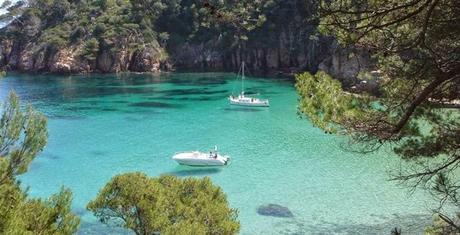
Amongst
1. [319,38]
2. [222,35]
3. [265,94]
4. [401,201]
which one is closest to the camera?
[401,201]

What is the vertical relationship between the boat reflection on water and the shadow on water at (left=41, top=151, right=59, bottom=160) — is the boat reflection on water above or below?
above

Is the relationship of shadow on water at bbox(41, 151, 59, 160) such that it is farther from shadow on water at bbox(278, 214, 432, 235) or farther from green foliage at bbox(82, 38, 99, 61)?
green foliage at bbox(82, 38, 99, 61)

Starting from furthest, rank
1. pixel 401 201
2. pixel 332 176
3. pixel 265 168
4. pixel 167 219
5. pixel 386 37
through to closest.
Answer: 1. pixel 265 168
2. pixel 332 176
3. pixel 401 201
4. pixel 167 219
5. pixel 386 37

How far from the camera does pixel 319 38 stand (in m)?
55.7

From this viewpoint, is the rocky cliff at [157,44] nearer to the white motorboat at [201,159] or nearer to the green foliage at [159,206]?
the white motorboat at [201,159]

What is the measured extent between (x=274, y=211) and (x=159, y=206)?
6521 mm

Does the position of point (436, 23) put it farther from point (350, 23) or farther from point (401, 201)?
point (401, 201)

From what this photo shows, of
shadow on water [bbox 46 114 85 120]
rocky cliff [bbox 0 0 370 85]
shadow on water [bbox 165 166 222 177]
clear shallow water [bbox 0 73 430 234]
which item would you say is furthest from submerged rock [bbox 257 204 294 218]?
rocky cliff [bbox 0 0 370 85]

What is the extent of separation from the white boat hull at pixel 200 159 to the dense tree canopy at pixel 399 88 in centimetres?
1523

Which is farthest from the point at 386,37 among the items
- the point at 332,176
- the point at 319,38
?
the point at 319,38

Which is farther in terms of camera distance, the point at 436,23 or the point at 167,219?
the point at 167,219

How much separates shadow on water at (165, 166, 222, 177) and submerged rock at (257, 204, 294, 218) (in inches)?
199

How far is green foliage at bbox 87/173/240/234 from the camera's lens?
447 inches

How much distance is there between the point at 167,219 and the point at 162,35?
200 feet
